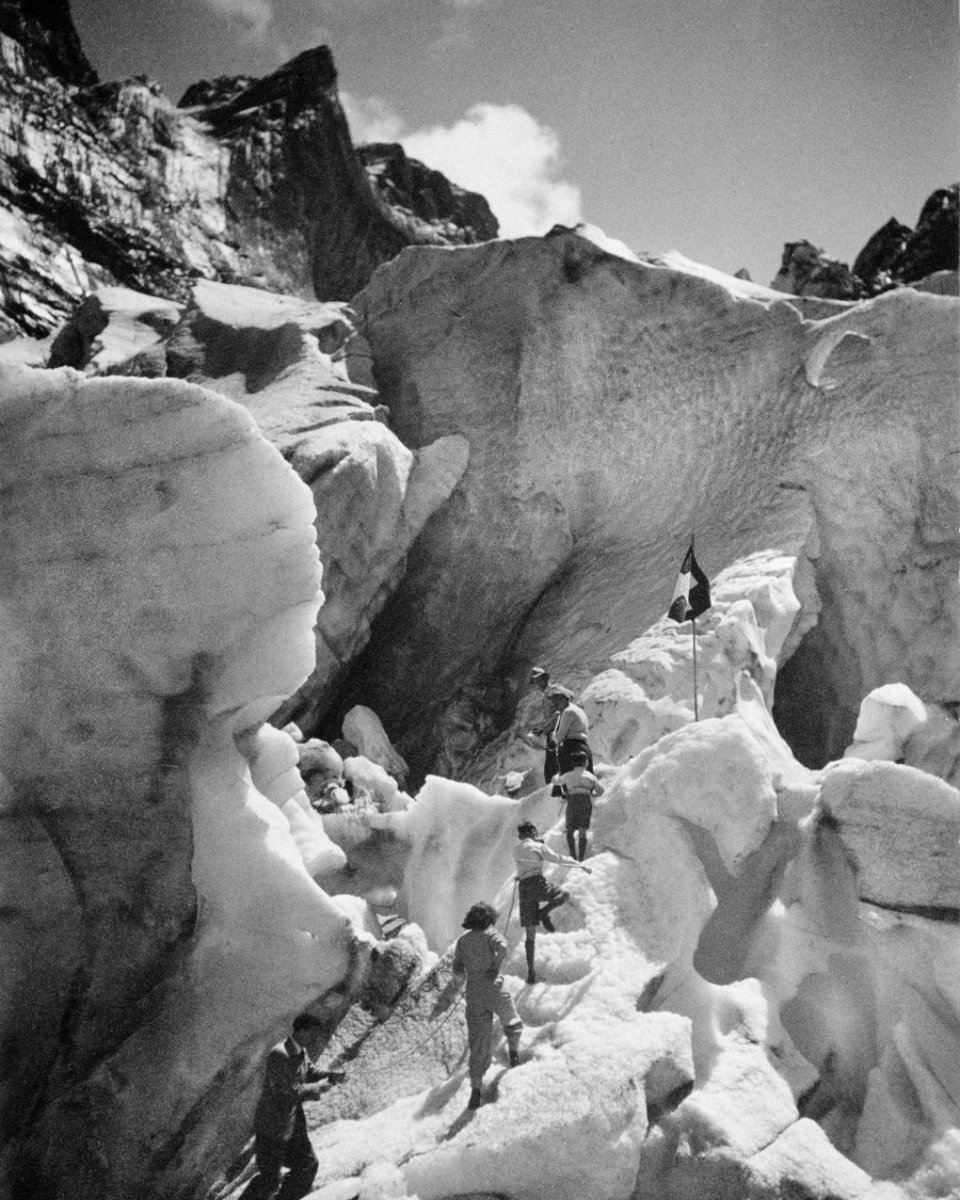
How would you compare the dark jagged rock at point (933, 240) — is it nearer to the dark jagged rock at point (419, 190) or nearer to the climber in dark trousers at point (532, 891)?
the dark jagged rock at point (419, 190)

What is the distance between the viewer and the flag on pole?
1008cm

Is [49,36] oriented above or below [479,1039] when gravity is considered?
above

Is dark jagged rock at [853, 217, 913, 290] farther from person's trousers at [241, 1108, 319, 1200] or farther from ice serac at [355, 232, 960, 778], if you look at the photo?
person's trousers at [241, 1108, 319, 1200]

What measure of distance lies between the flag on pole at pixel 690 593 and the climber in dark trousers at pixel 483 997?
5110mm

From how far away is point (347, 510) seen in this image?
44.4ft

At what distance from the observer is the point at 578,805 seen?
23.6 ft

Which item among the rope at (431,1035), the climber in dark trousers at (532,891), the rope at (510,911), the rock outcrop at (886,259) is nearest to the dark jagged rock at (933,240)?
the rock outcrop at (886,259)

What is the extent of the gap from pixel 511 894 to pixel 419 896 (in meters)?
1.75

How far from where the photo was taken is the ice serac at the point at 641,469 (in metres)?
13.1

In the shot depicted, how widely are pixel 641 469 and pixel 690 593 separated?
4.91m

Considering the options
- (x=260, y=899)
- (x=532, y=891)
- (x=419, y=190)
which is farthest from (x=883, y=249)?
(x=260, y=899)

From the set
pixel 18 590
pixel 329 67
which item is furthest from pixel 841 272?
pixel 18 590

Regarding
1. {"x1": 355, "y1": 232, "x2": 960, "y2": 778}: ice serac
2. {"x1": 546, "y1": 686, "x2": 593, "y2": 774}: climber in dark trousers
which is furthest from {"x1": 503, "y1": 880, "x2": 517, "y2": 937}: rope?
{"x1": 355, "y1": 232, "x2": 960, "y2": 778}: ice serac

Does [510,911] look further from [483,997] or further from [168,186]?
[168,186]
